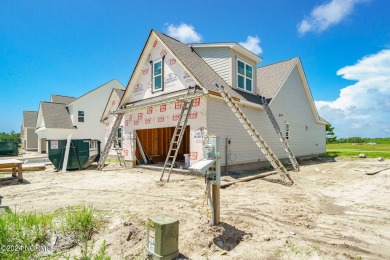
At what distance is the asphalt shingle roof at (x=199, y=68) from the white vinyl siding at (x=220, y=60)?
0.27m

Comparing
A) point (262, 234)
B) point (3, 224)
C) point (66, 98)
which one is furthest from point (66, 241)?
point (66, 98)

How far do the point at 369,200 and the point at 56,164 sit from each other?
1559 cm

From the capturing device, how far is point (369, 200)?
694 cm

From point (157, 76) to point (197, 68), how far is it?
2.94 m

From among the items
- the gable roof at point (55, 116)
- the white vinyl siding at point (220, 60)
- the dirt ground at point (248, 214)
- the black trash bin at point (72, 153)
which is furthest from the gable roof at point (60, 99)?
the dirt ground at point (248, 214)

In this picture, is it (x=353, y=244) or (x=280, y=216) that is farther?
(x=280, y=216)

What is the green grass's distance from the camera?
11.4 ft

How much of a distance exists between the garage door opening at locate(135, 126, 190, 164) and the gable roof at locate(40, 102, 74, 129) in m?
18.5

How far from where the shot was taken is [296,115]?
61.7 ft

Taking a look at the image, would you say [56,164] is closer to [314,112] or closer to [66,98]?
[314,112]

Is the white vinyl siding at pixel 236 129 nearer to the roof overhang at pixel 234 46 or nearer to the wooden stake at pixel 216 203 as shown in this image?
the roof overhang at pixel 234 46

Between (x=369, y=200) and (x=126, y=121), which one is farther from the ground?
(x=126, y=121)

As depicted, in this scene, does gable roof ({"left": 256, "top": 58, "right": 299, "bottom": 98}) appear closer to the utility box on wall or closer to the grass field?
the grass field

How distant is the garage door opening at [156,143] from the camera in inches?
650
